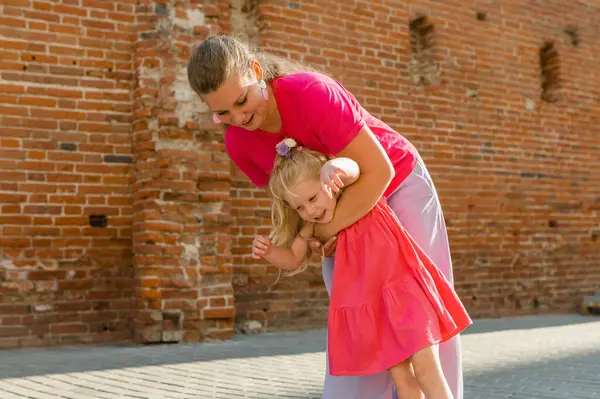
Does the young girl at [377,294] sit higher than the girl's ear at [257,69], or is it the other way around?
the girl's ear at [257,69]

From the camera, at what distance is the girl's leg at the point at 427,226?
2402 millimetres

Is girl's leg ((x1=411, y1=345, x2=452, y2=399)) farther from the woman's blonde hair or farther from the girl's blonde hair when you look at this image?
the woman's blonde hair

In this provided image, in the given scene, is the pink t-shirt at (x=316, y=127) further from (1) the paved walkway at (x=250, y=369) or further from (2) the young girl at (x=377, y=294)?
(1) the paved walkway at (x=250, y=369)

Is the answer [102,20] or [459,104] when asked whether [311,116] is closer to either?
[102,20]

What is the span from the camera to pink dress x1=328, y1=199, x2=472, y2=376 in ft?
7.13

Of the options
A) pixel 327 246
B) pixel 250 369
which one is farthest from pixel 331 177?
pixel 250 369

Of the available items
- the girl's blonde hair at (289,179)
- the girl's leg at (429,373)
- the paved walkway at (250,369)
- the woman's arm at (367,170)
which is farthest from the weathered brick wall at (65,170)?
the girl's leg at (429,373)

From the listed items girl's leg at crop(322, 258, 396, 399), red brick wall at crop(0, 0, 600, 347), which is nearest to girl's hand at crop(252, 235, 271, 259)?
girl's leg at crop(322, 258, 396, 399)

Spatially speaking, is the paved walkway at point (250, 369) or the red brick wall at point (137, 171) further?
the red brick wall at point (137, 171)

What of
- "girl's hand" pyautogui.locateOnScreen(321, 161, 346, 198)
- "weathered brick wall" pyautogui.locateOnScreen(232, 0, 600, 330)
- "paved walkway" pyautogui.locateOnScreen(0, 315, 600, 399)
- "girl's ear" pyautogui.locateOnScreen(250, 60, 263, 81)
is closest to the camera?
"girl's hand" pyautogui.locateOnScreen(321, 161, 346, 198)

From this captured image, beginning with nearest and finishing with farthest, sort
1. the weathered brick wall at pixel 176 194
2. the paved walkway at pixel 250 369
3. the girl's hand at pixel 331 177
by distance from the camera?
the girl's hand at pixel 331 177, the paved walkway at pixel 250 369, the weathered brick wall at pixel 176 194

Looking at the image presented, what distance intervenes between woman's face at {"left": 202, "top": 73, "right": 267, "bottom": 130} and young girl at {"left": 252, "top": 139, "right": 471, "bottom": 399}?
14cm

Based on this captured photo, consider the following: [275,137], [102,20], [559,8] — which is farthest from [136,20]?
[559,8]

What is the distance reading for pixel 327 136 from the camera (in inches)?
85.3
